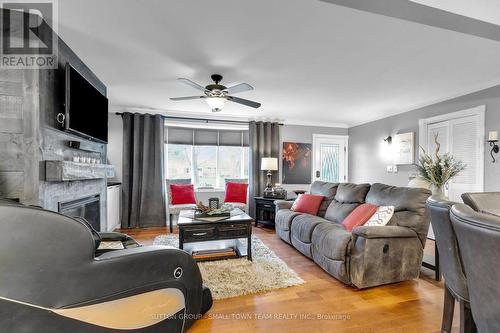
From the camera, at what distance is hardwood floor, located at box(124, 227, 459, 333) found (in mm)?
1704

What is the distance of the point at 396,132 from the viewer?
4.58 meters

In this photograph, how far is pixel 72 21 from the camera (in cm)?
194

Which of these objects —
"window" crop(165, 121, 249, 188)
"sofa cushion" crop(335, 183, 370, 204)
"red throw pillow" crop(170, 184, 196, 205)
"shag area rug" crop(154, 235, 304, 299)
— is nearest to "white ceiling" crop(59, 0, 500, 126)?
"window" crop(165, 121, 249, 188)

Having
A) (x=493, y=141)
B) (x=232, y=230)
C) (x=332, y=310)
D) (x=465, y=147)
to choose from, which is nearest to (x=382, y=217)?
(x=332, y=310)

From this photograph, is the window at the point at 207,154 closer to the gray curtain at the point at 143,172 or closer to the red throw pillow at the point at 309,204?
the gray curtain at the point at 143,172

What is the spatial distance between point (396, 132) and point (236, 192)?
3.37 metres

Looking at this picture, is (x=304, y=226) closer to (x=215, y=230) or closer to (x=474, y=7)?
(x=215, y=230)

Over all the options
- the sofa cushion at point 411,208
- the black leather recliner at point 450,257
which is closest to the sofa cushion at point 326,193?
the sofa cushion at point 411,208

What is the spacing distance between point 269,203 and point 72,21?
148 inches

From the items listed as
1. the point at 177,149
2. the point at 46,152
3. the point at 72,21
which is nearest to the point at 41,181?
the point at 46,152

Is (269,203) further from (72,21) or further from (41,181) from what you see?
(72,21)

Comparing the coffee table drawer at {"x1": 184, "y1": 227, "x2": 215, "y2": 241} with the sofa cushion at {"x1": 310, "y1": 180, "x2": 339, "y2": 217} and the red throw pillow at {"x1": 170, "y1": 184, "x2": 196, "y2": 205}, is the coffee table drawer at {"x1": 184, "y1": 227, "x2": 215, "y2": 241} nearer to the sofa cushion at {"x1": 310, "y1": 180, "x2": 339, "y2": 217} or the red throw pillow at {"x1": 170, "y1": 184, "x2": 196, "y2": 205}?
the sofa cushion at {"x1": 310, "y1": 180, "x2": 339, "y2": 217}

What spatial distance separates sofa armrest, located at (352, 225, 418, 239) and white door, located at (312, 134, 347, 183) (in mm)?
3390

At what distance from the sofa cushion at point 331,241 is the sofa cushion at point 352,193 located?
598 mm
